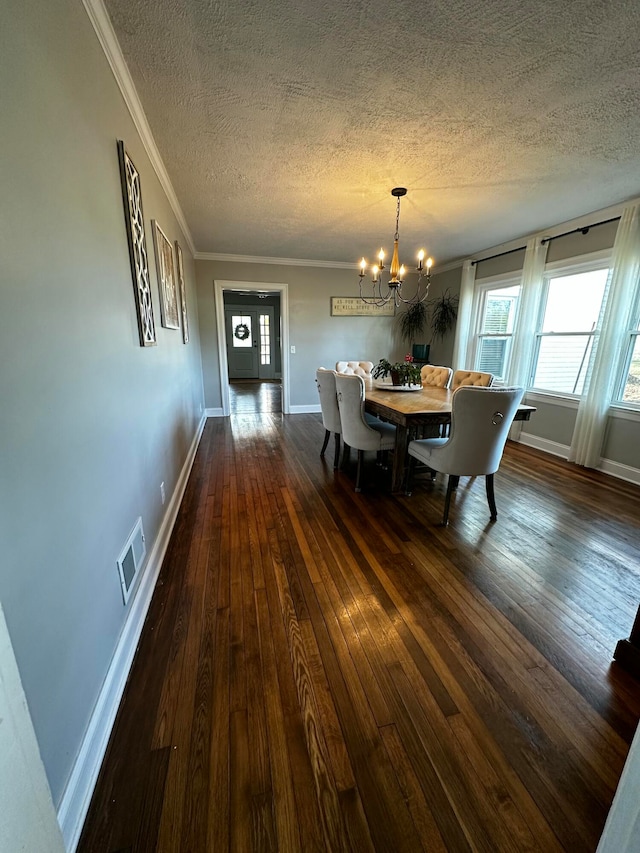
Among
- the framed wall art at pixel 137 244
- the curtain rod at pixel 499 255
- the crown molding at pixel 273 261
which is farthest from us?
the crown molding at pixel 273 261

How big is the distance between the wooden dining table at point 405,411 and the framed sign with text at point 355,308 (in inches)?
108

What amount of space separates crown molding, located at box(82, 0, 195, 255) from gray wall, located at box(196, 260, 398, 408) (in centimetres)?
249

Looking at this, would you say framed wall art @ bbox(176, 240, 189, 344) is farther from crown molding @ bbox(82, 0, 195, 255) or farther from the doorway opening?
the doorway opening

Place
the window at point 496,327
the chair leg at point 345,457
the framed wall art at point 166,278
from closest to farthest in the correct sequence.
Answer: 1. the framed wall art at point 166,278
2. the chair leg at point 345,457
3. the window at point 496,327

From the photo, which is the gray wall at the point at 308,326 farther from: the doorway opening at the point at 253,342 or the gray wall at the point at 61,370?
the gray wall at the point at 61,370

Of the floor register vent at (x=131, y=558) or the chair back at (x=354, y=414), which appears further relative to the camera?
the chair back at (x=354, y=414)

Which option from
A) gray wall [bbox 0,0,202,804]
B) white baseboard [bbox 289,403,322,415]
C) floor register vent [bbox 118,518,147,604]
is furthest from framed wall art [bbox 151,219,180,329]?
white baseboard [bbox 289,403,322,415]

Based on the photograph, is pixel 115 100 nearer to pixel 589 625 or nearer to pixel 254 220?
pixel 254 220

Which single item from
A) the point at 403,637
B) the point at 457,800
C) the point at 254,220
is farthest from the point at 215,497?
the point at 254,220

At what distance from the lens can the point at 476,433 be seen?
2166 mm

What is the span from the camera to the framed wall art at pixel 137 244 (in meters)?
1.57

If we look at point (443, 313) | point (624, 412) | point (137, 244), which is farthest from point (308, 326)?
point (624, 412)

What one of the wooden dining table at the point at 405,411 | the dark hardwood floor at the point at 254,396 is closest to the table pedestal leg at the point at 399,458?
the wooden dining table at the point at 405,411

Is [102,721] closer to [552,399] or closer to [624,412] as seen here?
[624,412]
